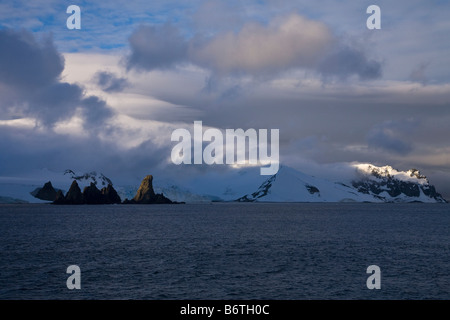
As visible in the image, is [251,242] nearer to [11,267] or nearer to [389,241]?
[389,241]

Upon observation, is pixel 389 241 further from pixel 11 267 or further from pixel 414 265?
pixel 11 267

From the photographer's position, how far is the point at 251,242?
261ft

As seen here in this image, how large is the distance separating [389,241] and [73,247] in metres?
55.0

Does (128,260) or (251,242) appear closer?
(128,260)

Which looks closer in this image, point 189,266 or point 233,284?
point 233,284
